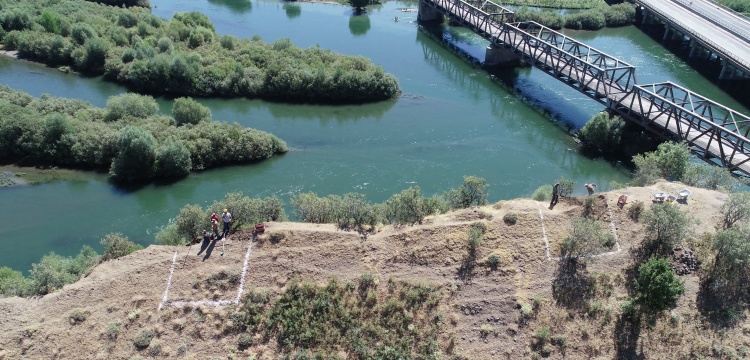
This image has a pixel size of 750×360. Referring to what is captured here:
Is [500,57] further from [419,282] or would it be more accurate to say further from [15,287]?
[15,287]

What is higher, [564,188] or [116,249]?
[564,188]

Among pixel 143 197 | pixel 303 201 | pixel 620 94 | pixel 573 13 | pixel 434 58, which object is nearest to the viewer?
pixel 303 201

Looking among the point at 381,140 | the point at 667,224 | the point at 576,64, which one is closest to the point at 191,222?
the point at 381,140

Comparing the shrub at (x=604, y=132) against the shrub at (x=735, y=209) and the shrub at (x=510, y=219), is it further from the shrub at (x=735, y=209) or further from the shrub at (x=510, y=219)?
the shrub at (x=510, y=219)

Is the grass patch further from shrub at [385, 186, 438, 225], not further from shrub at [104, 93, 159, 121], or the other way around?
shrub at [104, 93, 159, 121]

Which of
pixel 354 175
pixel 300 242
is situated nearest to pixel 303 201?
pixel 300 242

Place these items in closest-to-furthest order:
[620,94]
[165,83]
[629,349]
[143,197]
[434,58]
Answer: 1. [629,349]
2. [143,197]
3. [620,94]
4. [165,83]
5. [434,58]

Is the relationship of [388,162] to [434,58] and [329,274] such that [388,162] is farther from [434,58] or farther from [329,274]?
[434,58]
